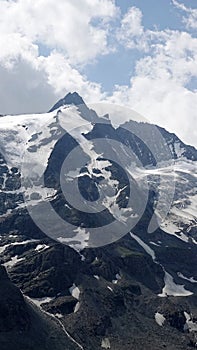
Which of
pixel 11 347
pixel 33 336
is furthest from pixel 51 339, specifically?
pixel 11 347

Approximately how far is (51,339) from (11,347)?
19478 mm

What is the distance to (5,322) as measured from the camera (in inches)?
7869

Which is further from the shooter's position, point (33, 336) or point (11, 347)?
point (33, 336)

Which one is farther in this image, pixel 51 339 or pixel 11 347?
pixel 51 339

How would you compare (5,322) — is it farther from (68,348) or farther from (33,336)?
(68,348)

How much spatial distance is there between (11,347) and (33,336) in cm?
1474

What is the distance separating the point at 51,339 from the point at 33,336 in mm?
6623

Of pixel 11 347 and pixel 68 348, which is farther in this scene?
pixel 68 348

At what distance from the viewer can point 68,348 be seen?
641ft

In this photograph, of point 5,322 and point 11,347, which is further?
point 5,322

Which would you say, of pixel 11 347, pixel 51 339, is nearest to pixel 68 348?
pixel 51 339

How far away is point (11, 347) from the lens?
18162cm

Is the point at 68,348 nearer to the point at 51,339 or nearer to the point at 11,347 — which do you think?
the point at 51,339

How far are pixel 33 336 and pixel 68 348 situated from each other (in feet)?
42.8
